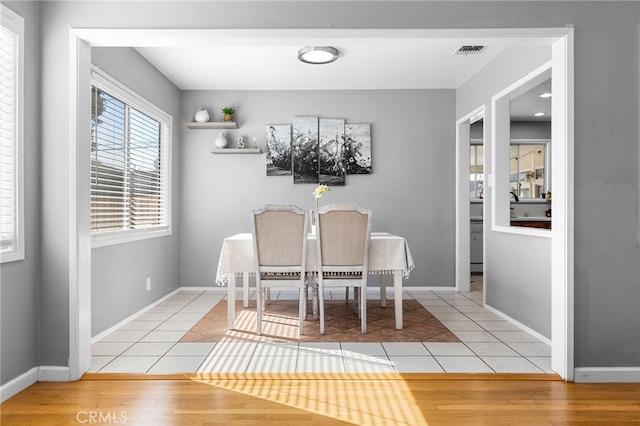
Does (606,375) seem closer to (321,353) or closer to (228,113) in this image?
(321,353)

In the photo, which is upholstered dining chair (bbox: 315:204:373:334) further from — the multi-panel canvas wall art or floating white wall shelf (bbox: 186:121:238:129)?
floating white wall shelf (bbox: 186:121:238:129)

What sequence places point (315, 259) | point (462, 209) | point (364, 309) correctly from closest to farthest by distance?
1. point (364, 309)
2. point (315, 259)
3. point (462, 209)

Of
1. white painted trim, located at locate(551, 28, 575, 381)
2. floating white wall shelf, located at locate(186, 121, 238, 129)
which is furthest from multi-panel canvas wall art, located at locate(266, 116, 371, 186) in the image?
white painted trim, located at locate(551, 28, 575, 381)

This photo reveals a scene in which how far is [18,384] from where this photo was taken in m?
2.26

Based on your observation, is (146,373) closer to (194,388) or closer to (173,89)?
(194,388)

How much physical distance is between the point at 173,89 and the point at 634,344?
481cm

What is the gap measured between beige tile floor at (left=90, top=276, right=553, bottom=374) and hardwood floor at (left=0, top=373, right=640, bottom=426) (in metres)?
0.12

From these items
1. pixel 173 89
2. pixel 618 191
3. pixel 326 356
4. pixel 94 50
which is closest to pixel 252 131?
pixel 173 89

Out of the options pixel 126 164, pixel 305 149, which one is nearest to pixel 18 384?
pixel 126 164

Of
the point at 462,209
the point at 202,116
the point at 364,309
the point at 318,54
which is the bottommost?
the point at 364,309

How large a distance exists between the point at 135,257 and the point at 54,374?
58.3 inches

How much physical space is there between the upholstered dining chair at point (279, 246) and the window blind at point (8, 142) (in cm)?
150

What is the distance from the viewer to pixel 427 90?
16.6ft

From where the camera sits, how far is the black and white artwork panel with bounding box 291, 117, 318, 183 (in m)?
4.99
